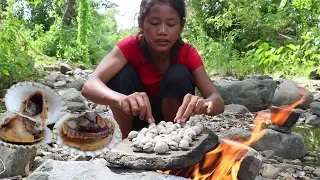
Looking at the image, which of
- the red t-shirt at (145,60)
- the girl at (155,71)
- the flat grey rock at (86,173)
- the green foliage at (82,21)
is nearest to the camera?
the flat grey rock at (86,173)

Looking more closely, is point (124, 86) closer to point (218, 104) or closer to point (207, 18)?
point (218, 104)

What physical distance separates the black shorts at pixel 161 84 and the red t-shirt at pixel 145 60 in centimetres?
6

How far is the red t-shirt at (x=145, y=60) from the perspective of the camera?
7.98 feet

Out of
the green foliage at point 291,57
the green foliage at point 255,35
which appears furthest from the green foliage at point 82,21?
the green foliage at point 291,57

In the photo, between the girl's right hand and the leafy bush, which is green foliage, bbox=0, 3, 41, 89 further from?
the girl's right hand

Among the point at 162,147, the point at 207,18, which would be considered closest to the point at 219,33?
Result: the point at 207,18

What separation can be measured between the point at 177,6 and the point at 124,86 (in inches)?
20.7

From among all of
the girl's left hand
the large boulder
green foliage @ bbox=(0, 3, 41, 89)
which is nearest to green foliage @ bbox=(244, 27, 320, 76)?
the large boulder

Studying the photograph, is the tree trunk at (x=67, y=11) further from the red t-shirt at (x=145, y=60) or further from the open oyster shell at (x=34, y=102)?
the open oyster shell at (x=34, y=102)

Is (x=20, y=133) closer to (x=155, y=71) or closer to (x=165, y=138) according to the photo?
(x=165, y=138)

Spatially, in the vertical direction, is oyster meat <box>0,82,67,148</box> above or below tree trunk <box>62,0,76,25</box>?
above

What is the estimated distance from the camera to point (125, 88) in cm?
229

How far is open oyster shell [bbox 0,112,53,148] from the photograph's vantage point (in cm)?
135

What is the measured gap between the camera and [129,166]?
60.7 inches
